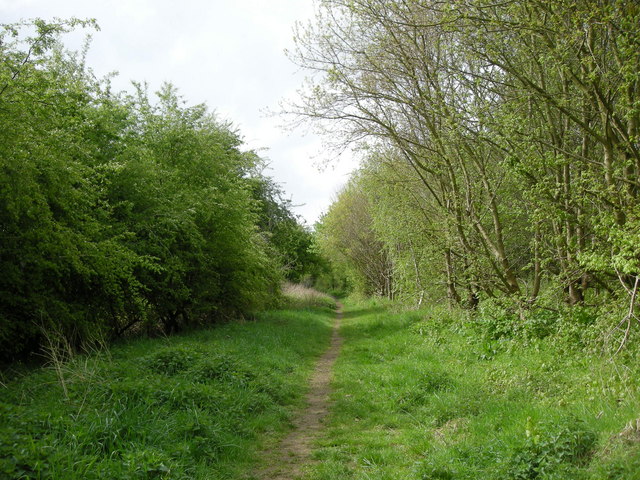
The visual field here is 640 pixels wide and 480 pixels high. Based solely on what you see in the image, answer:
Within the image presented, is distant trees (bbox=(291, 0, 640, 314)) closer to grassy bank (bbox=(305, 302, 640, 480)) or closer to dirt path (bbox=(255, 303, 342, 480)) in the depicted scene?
grassy bank (bbox=(305, 302, 640, 480))

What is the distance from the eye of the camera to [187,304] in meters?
17.7

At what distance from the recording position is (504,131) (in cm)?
838

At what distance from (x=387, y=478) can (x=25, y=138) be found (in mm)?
7928

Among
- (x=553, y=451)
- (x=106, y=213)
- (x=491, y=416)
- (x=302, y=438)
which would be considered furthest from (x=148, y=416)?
(x=106, y=213)

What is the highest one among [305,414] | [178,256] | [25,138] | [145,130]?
[145,130]

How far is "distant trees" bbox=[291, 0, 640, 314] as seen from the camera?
23.7 feet

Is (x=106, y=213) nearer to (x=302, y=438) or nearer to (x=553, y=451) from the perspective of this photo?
(x=302, y=438)

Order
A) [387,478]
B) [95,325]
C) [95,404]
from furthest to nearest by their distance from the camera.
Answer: [95,325], [95,404], [387,478]

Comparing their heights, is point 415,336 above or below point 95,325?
below

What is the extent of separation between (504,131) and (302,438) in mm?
5997

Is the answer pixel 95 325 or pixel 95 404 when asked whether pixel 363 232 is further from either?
pixel 95 404

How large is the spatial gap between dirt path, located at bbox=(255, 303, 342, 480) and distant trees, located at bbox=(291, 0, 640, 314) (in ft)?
15.1

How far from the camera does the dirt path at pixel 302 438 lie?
5.85 meters

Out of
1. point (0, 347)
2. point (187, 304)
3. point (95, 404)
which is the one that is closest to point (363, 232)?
point (187, 304)
